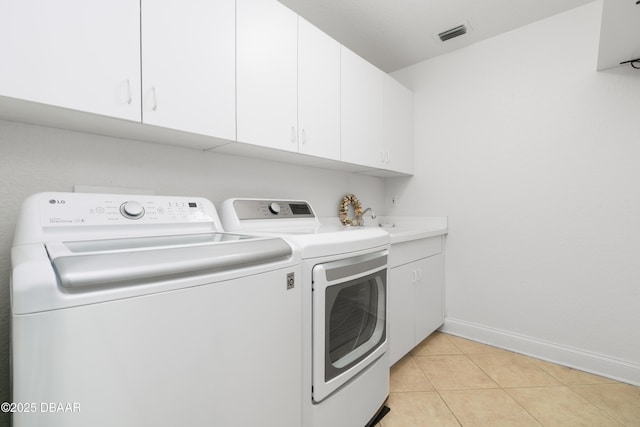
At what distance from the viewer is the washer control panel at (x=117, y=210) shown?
940mm

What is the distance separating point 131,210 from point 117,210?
4 centimetres

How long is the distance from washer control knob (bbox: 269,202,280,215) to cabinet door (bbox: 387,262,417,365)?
30.7 inches

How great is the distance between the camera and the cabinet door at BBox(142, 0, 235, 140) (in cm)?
104

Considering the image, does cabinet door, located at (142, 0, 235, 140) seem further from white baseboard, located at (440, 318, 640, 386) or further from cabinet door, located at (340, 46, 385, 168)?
white baseboard, located at (440, 318, 640, 386)

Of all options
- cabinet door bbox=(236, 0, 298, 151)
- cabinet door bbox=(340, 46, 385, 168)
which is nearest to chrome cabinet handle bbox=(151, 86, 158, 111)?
cabinet door bbox=(236, 0, 298, 151)

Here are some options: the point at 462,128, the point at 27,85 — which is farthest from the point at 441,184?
the point at 27,85

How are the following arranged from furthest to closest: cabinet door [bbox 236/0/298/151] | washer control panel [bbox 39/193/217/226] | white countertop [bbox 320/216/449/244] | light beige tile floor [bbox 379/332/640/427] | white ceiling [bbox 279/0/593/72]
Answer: white countertop [bbox 320/216/449/244], white ceiling [bbox 279/0/593/72], light beige tile floor [bbox 379/332/640/427], cabinet door [bbox 236/0/298/151], washer control panel [bbox 39/193/217/226]

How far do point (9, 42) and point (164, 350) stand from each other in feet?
3.10

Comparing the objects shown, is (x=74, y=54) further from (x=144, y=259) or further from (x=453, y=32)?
(x=453, y=32)

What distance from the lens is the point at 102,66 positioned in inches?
36.8

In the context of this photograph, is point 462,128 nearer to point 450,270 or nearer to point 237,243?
point 450,270

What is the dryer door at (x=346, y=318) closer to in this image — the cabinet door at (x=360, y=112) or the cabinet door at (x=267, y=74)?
the cabinet door at (x=267, y=74)

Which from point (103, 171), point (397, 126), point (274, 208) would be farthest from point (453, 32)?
point (103, 171)

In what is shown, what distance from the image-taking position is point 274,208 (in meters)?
1.64
